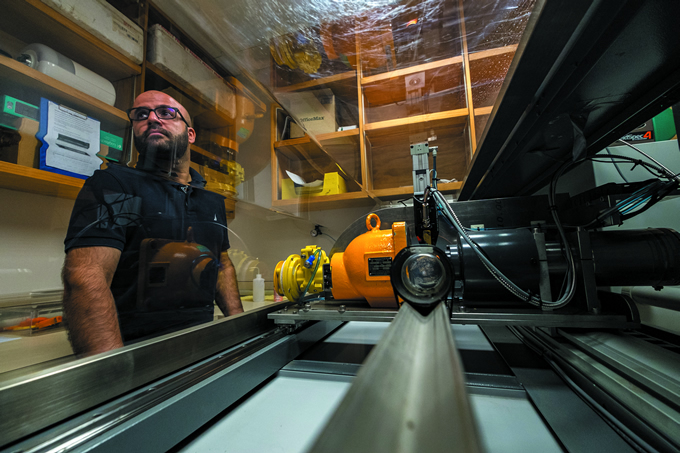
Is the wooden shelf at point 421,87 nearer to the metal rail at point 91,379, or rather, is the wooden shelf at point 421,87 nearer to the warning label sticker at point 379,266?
the warning label sticker at point 379,266

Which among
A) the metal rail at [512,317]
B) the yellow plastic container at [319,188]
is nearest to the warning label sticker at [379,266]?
the metal rail at [512,317]

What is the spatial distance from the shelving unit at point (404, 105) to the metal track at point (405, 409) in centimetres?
66

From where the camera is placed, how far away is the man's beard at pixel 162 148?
2.75ft

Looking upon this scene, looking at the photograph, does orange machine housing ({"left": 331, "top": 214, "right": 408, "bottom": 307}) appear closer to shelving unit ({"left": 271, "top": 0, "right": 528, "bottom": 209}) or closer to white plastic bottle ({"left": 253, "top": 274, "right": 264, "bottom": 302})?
shelving unit ({"left": 271, "top": 0, "right": 528, "bottom": 209})

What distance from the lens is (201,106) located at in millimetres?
1081

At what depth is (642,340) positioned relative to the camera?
1.96ft

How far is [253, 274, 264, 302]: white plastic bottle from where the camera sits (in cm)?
147

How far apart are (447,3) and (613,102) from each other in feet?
1.86

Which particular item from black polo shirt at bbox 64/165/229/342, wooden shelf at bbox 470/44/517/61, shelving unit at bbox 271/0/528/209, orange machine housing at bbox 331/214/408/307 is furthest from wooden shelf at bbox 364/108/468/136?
black polo shirt at bbox 64/165/229/342

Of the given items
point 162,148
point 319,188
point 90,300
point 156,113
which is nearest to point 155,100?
point 156,113

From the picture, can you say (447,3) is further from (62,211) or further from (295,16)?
(62,211)

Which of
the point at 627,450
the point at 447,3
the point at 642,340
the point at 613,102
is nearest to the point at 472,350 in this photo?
the point at 642,340

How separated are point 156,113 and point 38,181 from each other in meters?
0.42

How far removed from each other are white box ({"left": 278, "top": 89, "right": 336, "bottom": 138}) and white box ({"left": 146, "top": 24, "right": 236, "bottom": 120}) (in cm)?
36
